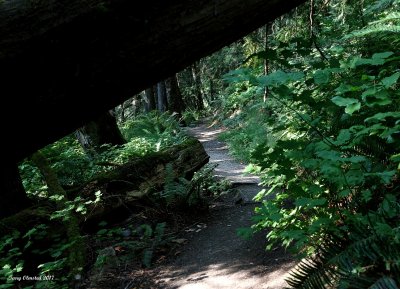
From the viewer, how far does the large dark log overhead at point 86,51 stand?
142 centimetres

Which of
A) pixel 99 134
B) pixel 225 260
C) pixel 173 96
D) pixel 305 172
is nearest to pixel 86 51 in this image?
pixel 305 172

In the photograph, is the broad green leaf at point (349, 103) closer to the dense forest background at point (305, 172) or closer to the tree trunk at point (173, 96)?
the dense forest background at point (305, 172)

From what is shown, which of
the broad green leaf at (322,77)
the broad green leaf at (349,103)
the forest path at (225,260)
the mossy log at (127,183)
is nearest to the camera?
the broad green leaf at (349,103)

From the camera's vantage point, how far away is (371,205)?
312cm

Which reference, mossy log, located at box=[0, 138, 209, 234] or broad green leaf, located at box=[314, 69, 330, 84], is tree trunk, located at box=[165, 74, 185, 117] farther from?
broad green leaf, located at box=[314, 69, 330, 84]

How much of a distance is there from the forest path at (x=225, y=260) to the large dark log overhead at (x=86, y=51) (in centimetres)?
302

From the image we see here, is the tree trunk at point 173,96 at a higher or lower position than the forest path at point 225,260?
higher

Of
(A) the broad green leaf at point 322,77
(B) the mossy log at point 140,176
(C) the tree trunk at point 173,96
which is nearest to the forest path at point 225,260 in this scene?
(B) the mossy log at point 140,176

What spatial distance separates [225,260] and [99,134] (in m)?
6.76

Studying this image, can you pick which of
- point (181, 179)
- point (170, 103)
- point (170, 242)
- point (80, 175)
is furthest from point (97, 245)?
point (170, 103)

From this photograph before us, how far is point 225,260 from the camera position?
5074 mm

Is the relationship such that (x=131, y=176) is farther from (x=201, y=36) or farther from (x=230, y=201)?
(x=201, y=36)

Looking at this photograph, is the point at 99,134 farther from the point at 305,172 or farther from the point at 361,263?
the point at 361,263

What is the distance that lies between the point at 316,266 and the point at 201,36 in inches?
68.8
